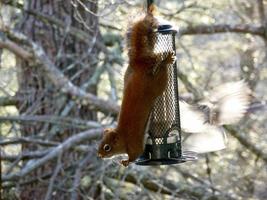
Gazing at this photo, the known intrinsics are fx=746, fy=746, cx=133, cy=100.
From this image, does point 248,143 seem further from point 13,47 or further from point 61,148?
point 13,47

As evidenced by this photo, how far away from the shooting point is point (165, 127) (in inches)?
132

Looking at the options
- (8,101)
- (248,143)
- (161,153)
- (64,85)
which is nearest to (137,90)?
(161,153)

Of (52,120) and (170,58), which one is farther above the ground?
(170,58)

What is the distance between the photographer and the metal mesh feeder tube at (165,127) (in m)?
3.18

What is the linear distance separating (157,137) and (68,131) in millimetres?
3161

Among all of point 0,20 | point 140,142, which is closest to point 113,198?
point 0,20

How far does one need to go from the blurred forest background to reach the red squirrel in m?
1.57

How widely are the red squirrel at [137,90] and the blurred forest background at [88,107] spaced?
1.57 metres

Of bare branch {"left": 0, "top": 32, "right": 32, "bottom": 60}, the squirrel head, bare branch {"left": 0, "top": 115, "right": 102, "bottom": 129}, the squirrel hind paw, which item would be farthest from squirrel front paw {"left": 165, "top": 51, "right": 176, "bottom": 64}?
bare branch {"left": 0, "top": 32, "right": 32, "bottom": 60}

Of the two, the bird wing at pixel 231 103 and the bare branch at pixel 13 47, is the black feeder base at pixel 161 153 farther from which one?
the bare branch at pixel 13 47

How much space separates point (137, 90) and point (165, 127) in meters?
0.57

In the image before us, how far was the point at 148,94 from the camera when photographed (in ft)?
9.36

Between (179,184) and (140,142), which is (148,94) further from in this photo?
(179,184)

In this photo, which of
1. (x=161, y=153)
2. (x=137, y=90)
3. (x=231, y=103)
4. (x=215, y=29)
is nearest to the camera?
(x=137, y=90)
